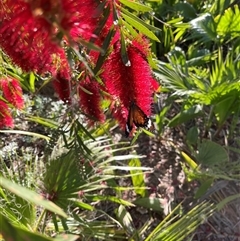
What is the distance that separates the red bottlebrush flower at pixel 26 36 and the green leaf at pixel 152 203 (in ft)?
3.74

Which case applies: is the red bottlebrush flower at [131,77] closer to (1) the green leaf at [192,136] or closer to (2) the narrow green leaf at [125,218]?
(2) the narrow green leaf at [125,218]

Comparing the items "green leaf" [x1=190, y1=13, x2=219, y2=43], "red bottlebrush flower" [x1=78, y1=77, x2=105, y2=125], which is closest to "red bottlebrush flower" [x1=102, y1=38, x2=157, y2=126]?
"red bottlebrush flower" [x1=78, y1=77, x2=105, y2=125]

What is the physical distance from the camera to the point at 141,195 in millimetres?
1658

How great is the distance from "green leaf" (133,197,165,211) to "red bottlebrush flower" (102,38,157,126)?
3.61 feet

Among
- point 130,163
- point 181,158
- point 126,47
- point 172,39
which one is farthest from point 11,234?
point 172,39

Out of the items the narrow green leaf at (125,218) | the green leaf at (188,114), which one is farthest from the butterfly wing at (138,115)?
the green leaf at (188,114)

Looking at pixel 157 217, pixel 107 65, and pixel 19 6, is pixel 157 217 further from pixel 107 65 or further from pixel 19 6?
pixel 19 6

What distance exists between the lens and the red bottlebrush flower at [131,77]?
1.71ft

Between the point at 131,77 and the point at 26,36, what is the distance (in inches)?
6.2

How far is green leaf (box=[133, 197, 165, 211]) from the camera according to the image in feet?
5.31

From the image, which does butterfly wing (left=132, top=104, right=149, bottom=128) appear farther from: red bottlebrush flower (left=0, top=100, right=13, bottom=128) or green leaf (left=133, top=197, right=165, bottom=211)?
green leaf (left=133, top=197, right=165, bottom=211)

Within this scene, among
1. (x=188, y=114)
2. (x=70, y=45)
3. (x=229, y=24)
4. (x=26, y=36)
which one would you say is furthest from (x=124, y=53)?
(x=229, y=24)

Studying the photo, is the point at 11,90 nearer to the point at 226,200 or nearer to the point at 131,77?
the point at 131,77

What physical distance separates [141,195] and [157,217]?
9cm
